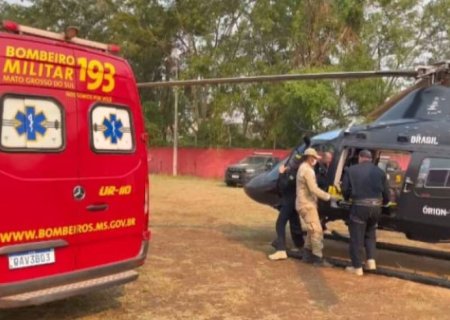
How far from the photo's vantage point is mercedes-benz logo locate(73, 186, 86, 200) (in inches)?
205

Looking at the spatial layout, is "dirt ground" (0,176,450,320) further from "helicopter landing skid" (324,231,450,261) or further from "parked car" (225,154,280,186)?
"parked car" (225,154,280,186)

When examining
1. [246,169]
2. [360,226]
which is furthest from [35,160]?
[246,169]

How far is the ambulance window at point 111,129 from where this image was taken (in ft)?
17.9

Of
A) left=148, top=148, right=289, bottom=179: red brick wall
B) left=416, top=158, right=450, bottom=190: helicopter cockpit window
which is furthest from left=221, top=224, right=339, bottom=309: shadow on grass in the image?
left=148, top=148, right=289, bottom=179: red brick wall

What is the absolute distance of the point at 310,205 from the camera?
8.44m

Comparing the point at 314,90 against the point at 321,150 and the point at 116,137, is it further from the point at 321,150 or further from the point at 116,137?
the point at 116,137

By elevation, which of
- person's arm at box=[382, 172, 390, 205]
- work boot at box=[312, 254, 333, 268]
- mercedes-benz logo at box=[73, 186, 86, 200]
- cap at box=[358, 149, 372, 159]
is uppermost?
cap at box=[358, 149, 372, 159]

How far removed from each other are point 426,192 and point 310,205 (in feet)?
5.32

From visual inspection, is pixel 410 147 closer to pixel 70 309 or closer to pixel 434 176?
pixel 434 176

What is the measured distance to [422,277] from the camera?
7.64 metres

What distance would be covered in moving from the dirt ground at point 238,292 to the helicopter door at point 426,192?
0.93 metres

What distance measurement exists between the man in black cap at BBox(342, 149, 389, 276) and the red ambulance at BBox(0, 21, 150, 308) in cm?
328

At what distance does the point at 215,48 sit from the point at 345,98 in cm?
911

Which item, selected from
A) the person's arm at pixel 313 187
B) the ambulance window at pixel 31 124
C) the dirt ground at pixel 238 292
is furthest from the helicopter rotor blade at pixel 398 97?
the ambulance window at pixel 31 124
